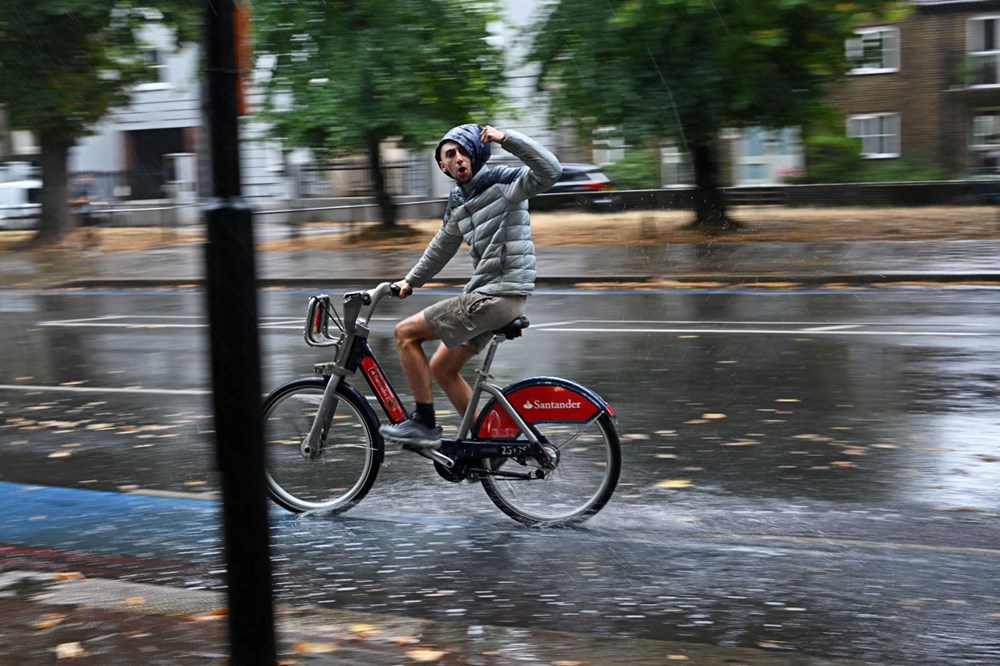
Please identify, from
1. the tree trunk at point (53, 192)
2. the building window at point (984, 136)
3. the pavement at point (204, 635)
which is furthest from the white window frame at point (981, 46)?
the pavement at point (204, 635)

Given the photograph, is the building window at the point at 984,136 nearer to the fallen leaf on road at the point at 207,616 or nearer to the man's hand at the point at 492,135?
the man's hand at the point at 492,135

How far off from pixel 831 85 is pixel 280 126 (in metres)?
10.8

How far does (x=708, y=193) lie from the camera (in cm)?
2675

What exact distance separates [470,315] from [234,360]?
8.15 feet

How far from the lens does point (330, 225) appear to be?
113ft

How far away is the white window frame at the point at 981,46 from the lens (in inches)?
1759

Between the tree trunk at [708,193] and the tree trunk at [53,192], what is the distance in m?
15.6

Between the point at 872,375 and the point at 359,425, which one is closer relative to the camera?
the point at 359,425

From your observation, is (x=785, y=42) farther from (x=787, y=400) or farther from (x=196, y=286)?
(x=787, y=400)

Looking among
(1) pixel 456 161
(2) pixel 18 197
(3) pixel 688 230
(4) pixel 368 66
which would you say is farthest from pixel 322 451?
(2) pixel 18 197

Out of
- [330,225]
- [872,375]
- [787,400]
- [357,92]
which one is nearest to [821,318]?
[872,375]

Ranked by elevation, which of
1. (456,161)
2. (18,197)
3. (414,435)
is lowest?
(414,435)

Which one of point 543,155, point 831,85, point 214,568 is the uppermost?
point 831,85

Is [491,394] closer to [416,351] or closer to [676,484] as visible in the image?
[416,351]
